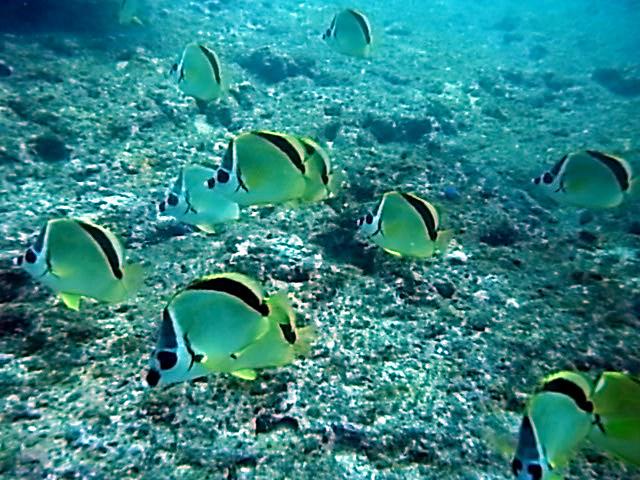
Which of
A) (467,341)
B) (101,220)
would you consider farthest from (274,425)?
(101,220)

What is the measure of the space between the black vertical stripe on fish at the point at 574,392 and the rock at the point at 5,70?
371 inches

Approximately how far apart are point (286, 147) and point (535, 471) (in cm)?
198

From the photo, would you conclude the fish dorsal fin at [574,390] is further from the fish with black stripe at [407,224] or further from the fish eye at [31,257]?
the fish eye at [31,257]

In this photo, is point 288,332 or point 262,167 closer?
point 288,332

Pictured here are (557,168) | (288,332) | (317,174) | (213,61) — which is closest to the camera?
(288,332)

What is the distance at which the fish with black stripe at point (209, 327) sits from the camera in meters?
2.12

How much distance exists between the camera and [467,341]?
4371 millimetres

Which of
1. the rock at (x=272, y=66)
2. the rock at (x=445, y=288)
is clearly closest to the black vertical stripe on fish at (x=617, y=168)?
the rock at (x=445, y=288)

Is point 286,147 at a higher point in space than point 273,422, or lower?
higher

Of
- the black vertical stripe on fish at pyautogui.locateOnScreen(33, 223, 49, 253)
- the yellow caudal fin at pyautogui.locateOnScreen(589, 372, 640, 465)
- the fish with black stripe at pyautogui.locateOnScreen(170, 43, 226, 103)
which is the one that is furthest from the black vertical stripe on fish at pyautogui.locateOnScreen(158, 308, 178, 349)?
the fish with black stripe at pyautogui.locateOnScreen(170, 43, 226, 103)

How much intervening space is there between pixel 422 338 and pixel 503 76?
1358 cm

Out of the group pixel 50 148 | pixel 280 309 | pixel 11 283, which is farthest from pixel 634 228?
pixel 50 148

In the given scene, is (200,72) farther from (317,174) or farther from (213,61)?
(317,174)

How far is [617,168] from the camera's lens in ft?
12.9
